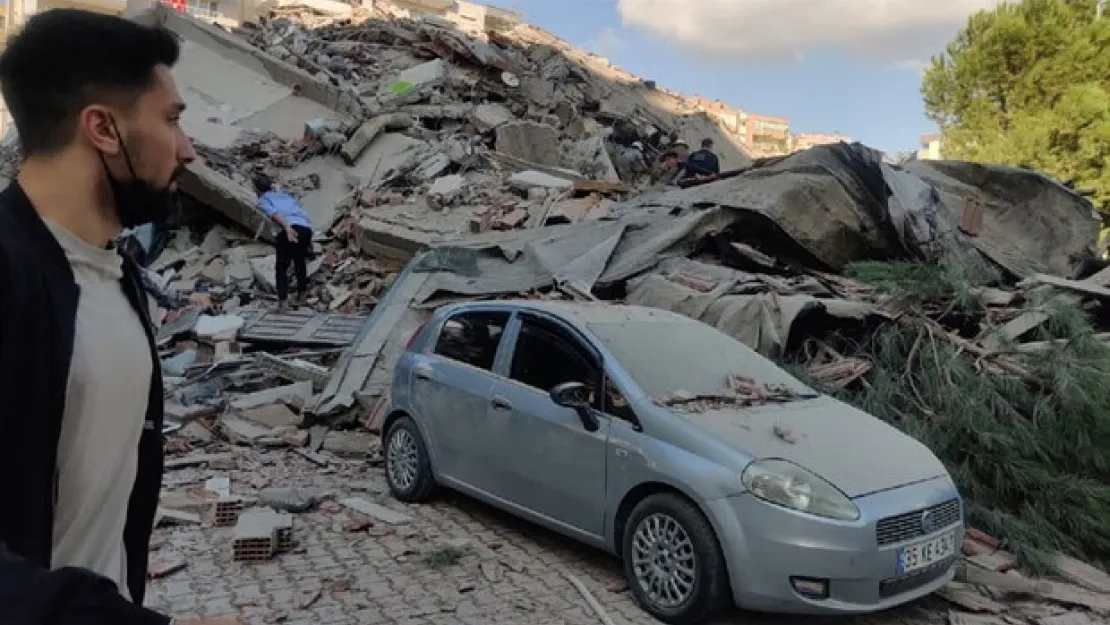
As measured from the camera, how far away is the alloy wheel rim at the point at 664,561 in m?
4.70

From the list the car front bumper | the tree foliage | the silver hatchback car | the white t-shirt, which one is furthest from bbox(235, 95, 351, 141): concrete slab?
the tree foliage

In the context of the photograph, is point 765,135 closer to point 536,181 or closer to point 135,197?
point 536,181

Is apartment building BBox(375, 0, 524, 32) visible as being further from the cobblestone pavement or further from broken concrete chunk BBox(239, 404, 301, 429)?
the cobblestone pavement

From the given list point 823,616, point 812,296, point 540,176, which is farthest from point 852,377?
point 540,176

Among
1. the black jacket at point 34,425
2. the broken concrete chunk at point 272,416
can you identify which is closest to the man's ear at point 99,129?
the black jacket at point 34,425

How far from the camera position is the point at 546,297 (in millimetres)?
9016

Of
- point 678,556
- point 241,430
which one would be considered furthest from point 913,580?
point 241,430

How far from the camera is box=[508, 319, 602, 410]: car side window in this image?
5.54 meters

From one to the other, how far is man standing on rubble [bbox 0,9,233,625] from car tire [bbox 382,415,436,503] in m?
4.83

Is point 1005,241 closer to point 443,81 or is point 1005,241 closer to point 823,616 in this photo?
point 823,616

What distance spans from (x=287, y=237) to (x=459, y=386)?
644cm

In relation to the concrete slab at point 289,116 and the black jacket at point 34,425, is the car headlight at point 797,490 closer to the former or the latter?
the black jacket at point 34,425

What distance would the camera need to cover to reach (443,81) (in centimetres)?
2056

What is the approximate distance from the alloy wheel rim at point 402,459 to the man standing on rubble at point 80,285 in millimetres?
4924
